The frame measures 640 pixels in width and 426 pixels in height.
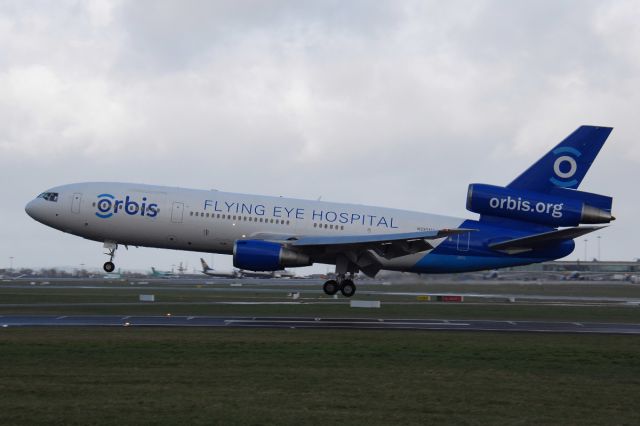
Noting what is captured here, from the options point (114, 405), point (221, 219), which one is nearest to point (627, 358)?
point (114, 405)

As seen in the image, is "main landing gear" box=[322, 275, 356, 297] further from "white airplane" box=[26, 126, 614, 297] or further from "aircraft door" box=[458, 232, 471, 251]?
"aircraft door" box=[458, 232, 471, 251]

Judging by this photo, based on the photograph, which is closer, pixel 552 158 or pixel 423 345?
pixel 423 345

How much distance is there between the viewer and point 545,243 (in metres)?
45.0

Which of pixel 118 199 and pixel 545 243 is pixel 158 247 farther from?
pixel 545 243

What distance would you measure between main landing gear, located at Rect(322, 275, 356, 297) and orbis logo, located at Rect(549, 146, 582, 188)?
12.1m

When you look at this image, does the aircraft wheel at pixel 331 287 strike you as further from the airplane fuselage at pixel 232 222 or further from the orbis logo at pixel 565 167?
the orbis logo at pixel 565 167

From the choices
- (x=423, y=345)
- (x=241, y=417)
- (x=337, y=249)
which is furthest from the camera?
(x=337, y=249)

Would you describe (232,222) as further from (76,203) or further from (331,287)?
(76,203)

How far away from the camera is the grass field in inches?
699

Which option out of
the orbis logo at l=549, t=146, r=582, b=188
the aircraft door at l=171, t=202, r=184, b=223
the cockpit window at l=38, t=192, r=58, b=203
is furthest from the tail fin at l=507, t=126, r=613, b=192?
the cockpit window at l=38, t=192, r=58, b=203

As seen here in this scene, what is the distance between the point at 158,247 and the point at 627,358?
2649 cm

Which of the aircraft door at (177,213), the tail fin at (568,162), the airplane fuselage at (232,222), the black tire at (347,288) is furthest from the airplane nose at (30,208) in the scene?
the tail fin at (568,162)

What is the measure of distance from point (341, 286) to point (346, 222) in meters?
3.55

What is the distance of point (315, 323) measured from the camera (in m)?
39.8
